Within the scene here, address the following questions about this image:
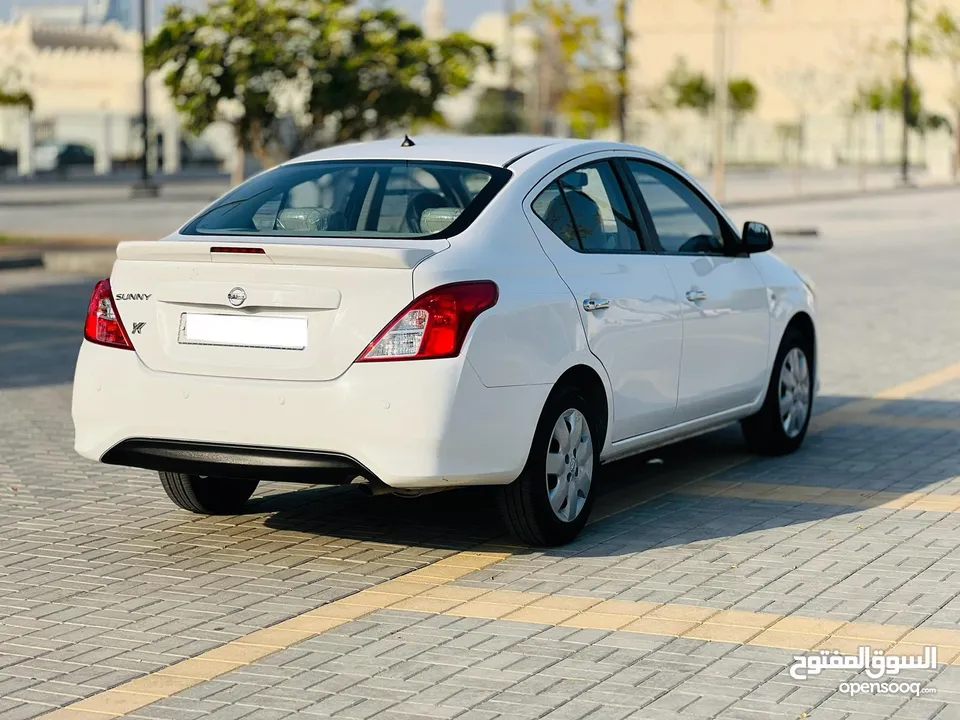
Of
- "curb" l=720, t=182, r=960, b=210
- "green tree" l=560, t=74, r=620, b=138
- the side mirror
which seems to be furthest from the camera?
"green tree" l=560, t=74, r=620, b=138

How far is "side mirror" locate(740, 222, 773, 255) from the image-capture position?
8.57 metres

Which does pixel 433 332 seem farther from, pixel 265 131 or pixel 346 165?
pixel 265 131

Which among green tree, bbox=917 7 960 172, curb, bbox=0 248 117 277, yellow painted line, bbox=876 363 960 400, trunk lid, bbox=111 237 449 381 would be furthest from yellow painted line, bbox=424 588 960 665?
green tree, bbox=917 7 960 172

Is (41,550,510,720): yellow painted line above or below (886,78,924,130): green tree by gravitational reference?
below

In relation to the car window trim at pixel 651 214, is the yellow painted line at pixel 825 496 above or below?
below

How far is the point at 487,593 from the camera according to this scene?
20.2 ft

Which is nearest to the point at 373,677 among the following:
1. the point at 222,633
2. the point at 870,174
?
the point at 222,633

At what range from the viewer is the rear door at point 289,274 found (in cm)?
627

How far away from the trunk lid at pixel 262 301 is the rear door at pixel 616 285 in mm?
780

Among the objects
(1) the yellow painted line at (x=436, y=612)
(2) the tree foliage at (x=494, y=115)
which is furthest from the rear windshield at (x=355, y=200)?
(2) the tree foliage at (x=494, y=115)

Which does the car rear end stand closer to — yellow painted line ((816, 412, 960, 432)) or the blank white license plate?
the blank white license plate

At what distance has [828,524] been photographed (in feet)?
24.2

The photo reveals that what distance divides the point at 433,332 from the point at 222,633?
1335mm

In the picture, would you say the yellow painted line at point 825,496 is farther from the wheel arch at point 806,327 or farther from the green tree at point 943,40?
the green tree at point 943,40
